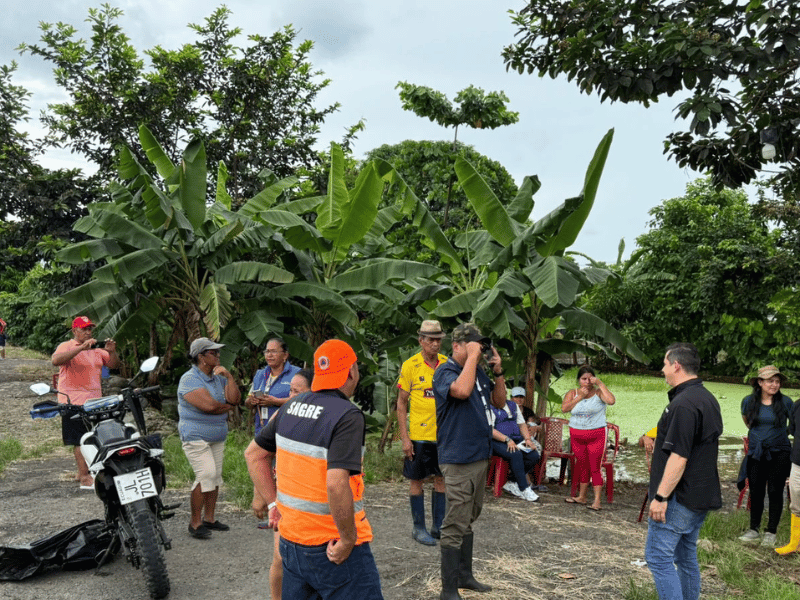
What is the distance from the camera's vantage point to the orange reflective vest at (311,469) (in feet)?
10.3

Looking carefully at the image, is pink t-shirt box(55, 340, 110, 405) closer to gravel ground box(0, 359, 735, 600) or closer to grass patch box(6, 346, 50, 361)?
gravel ground box(0, 359, 735, 600)

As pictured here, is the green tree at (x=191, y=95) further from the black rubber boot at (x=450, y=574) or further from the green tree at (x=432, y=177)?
the black rubber boot at (x=450, y=574)

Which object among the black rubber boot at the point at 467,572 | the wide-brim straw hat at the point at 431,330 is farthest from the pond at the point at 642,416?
the black rubber boot at the point at 467,572

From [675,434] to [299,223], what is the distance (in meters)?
6.18

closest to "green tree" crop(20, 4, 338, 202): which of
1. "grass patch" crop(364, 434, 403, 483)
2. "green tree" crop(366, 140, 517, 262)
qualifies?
"green tree" crop(366, 140, 517, 262)

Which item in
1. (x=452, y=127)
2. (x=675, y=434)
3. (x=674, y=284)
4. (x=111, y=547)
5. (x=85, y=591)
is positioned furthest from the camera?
(x=674, y=284)

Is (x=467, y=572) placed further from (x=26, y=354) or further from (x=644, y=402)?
(x=26, y=354)

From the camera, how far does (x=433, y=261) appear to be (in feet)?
48.2

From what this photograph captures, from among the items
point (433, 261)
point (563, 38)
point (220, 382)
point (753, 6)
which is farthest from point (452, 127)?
point (220, 382)

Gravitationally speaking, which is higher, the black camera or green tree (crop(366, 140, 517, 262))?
green tree (crop(366, 140, 517, 262))

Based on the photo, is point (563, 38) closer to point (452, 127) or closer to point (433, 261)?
point (452, 127)

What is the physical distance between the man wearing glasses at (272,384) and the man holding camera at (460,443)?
1.78m

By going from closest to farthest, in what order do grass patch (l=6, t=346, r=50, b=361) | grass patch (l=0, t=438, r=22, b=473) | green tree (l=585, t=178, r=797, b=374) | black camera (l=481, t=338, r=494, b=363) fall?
black camera (l=481, t=338, r=494, b=363) < grass patch (l=0, t=438, r=22, b=473) < green tree (l=585, t=178, r=797, b=374) < grass patch (l=6, t=346, r=50, b=361)

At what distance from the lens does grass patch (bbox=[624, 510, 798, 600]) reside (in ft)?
16.9
